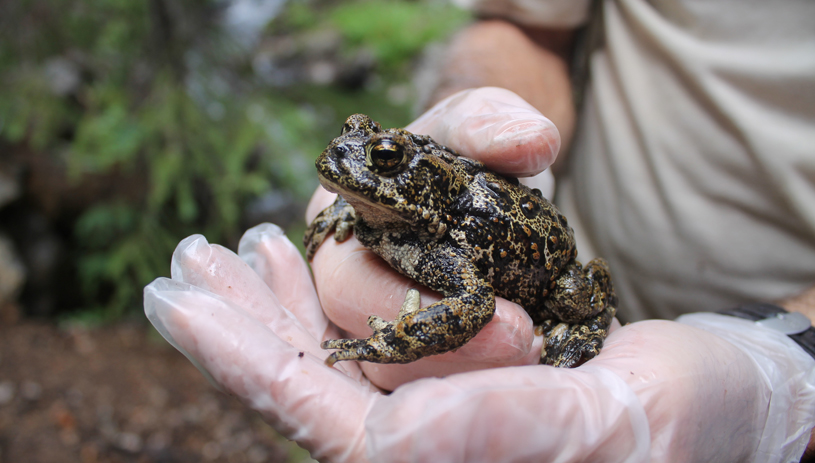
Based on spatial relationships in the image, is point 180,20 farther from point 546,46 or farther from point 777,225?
point 777,225

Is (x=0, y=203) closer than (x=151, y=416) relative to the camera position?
No

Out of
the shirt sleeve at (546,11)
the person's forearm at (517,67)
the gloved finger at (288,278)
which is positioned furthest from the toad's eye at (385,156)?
the shirt sleeve at (546,11)

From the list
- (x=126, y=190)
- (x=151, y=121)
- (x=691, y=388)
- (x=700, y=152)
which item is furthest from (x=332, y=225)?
(x=126, y=190)

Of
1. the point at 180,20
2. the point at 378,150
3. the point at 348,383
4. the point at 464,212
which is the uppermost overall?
the point at 180,20

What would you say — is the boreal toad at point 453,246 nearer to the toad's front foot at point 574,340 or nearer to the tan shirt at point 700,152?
the toad's front foot at point 574,340

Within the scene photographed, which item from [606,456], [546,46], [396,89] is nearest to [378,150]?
[606,456]

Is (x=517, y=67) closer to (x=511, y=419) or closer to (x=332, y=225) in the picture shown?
(x=332, y=225)
